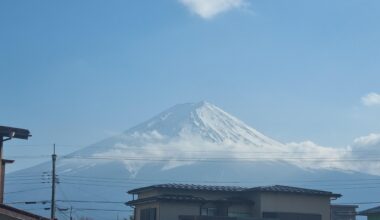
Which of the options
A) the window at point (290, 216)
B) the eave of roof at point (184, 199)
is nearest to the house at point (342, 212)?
the window at point (290, 216)

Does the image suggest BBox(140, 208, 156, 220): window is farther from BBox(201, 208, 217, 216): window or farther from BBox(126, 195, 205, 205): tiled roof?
BBox(201, 208, 217, 216): window

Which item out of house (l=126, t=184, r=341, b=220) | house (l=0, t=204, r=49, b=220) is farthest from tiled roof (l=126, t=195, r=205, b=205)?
house (l=0, t=204, r=49, b=220)

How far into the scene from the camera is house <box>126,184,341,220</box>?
36.9m

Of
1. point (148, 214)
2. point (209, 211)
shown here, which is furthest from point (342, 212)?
point (148, 214)

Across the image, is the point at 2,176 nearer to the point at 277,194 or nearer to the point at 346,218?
the point at 277,194

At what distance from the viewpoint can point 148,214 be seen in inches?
1512

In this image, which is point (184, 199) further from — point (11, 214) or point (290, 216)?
point (11, 214)

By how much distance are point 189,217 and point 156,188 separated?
13.8ft

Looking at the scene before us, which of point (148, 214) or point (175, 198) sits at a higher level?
point (175, 198)

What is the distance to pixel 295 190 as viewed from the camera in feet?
129

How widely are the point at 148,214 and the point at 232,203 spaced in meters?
4.44

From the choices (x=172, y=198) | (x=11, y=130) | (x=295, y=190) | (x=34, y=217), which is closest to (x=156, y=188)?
(x=172, y=198)

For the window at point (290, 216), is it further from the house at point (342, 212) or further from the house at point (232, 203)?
the house at point (342, 212)

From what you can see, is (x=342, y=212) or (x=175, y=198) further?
(x=342, y=212)
